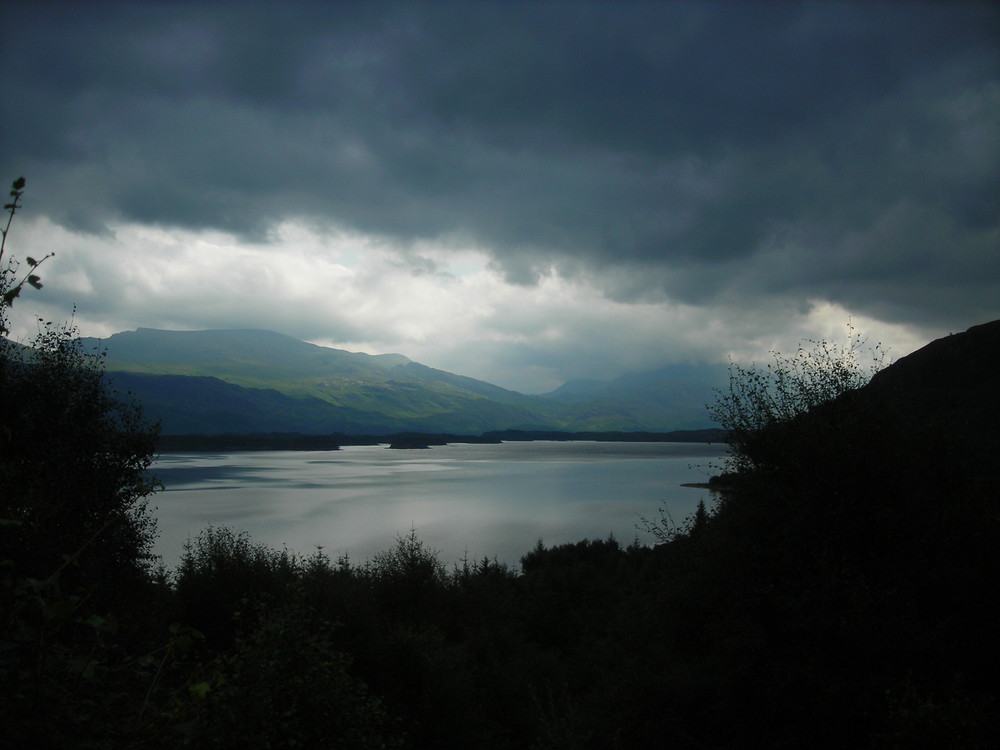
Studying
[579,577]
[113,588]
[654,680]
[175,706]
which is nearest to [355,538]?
[579,577]

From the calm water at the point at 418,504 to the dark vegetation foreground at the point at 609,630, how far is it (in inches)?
245

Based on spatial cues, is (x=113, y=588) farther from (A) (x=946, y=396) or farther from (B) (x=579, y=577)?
(A) (x=946, y=396)

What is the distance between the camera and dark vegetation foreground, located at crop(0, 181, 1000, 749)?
13.9 ft

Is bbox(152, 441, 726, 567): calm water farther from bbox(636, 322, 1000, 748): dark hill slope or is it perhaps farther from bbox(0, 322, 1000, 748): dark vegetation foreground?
bbox(0, 322, 1000, 748): dark vegetation foreground

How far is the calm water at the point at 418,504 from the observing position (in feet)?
150

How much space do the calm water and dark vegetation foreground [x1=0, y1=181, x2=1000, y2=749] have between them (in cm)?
622

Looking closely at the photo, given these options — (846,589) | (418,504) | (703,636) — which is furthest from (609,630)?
(418,504)

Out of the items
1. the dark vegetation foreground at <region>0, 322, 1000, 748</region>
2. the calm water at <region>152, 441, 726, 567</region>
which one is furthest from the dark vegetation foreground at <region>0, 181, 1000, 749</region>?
the calm water at <region>152, 441, 726, 567</region>

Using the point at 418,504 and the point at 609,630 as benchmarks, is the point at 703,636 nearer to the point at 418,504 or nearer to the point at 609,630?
the point at 609,630

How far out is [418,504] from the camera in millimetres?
69750

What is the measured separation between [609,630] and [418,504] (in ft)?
169

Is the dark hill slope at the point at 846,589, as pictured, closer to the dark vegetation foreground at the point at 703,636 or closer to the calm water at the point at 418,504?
the dark vegetation foreground at the point at 703,636

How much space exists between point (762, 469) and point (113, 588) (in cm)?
1712

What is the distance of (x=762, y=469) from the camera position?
1262 cm
